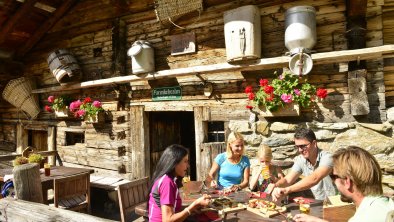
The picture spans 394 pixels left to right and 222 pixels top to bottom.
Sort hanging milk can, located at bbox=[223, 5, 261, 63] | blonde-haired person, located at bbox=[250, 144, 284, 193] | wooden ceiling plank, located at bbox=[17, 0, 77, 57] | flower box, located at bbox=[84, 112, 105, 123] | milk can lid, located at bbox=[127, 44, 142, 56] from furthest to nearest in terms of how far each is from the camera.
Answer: wooden ceiling plank, located at bbox=[17, 0, 77, 57]
flower box, located at bbox=[84, 112, 105, 123]
milk can lid, located at bbox=[127, 44, 142, 56]
hanging milk can, located at bbox=[223, 5, 261, 63]
blonde-haired person, located at bbox=[250, 144, 284, 193]

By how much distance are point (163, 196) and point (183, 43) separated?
3993mm

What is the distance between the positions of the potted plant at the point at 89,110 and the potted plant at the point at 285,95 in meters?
3.86

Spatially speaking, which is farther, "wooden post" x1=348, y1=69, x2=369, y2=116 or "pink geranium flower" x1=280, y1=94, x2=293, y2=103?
"pink geranium flower" x1=280, y1=94, x2=293, y2=103

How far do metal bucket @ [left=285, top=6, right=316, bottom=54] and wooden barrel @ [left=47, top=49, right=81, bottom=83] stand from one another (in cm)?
526

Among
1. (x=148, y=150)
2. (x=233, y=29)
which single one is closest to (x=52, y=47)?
(x=148, y=150)

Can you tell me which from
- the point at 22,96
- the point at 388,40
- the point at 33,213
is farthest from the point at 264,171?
the point at 22,96

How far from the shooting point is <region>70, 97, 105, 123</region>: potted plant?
22.1ft

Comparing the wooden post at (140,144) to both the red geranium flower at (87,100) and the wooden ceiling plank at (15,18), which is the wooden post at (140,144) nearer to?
the red geranium flower at (87,100)

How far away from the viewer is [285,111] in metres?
4.53

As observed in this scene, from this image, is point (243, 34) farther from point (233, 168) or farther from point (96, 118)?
point (96, 118)

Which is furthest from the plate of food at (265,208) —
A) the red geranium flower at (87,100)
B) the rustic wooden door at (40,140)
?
the rustic wooden door at (40,140)

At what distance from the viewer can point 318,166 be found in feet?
10.7

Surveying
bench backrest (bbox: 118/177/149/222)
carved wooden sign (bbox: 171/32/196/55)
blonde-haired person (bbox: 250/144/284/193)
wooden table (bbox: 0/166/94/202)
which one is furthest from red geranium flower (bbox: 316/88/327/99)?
wooden table (bbox: 0/166/94/202)

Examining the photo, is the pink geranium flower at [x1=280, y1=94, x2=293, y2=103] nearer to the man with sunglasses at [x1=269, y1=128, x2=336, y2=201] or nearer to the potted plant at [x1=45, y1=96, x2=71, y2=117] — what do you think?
the man with sunglasses at [x1=269, y1=128, x2=336, y2=201]
